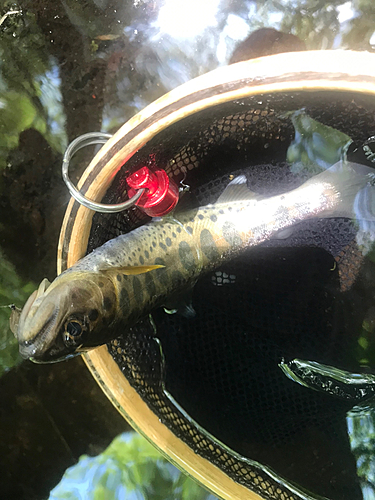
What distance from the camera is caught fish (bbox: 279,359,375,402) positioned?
2.09m

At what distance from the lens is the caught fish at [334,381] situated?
82.4 inches

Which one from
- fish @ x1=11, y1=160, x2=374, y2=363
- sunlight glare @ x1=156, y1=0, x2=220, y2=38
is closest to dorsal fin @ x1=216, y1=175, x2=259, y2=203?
fish @ x1=11, y1=160, x2=374, y2=363

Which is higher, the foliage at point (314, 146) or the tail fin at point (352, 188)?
the foliage at point (314, 146)

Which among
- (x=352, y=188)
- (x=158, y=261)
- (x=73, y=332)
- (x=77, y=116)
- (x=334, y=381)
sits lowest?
Result: (x=334, y=381)

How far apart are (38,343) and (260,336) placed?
1.39 meters

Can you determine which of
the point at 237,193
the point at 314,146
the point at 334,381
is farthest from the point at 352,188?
the point at 334,381

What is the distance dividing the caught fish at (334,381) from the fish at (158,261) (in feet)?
2.93

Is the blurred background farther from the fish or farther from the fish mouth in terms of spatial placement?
the fish mouth

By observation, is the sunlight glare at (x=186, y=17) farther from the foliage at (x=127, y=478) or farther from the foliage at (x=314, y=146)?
the foliage at (x=127, y=478)

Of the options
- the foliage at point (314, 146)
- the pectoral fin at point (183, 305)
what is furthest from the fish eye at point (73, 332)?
the foliage at point (314, 146)

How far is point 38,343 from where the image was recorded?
4.20ft

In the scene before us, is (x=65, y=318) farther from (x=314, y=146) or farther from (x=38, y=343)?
(x=314, y=146)

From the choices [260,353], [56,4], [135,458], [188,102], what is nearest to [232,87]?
[188,102]

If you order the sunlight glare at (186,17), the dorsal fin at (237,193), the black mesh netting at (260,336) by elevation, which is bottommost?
the black mesh netting at (260,336)
